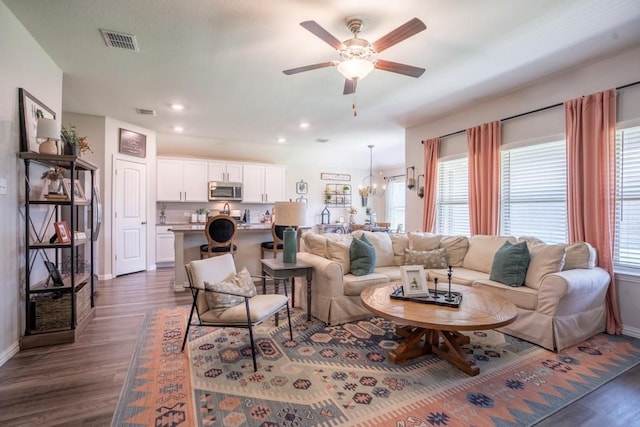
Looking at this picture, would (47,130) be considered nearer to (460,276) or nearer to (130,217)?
(130,217)

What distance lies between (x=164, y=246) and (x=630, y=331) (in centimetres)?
725

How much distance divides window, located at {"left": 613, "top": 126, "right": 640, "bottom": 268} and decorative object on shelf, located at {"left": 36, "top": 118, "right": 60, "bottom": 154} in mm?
5256

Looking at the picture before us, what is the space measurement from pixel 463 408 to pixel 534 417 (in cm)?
38

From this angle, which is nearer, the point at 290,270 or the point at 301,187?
the point at 290,270

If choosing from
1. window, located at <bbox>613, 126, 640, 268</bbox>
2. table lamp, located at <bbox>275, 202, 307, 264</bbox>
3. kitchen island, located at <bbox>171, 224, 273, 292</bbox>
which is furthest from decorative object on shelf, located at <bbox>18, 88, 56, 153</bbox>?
window, located at <bbox>613, 126, 640, 268</bbox>

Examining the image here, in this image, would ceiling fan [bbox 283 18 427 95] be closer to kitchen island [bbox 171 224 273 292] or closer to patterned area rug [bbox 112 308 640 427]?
patterned area rug [bbox 112 308 640 427]

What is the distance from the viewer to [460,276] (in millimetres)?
3447

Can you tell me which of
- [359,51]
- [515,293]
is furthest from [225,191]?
[515,293]

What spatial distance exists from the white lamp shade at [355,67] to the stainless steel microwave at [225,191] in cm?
536

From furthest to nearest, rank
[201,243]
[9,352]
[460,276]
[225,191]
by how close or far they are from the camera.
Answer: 1. [225,191]
2. [201,243]
3. [460,276]
4. [9,352]

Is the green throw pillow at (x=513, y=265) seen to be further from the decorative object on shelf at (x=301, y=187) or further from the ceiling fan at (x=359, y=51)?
the decorative object on shelf at (x=301, y=187)

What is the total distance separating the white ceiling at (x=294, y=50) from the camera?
2.41 meters

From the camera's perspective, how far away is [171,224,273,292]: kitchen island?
4.49m

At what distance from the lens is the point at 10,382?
2.13 meters
